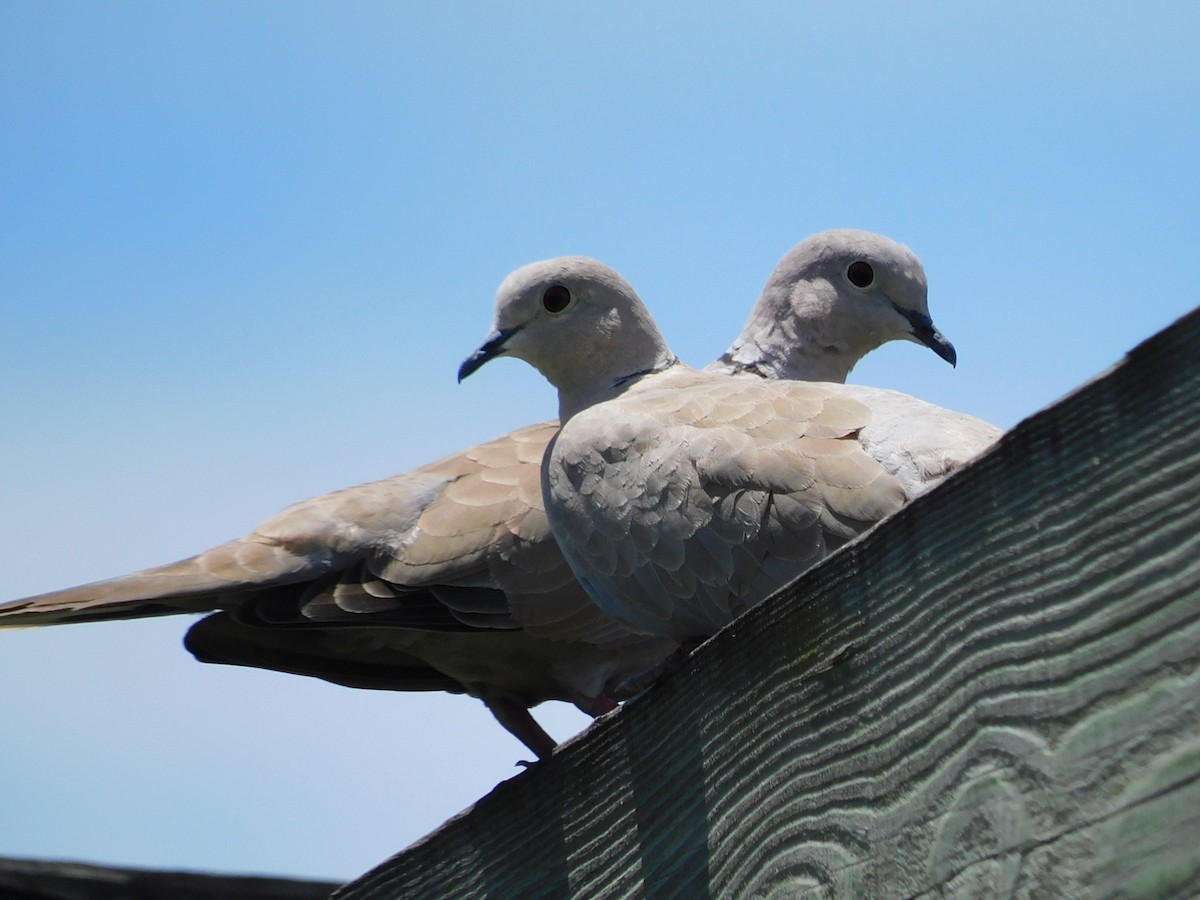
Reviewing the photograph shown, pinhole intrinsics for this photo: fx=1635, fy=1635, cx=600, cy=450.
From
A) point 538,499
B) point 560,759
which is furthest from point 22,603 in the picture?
point 560,759

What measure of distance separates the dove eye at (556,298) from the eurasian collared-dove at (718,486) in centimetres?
51

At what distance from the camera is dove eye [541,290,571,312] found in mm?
3594

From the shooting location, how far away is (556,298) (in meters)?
3.60

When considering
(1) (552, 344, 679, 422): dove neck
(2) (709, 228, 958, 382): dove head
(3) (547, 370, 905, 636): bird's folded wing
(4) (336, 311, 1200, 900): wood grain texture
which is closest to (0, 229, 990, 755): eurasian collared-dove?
(2) (709, 228, 958, 382): dove head

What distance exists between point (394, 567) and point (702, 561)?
5.48ft

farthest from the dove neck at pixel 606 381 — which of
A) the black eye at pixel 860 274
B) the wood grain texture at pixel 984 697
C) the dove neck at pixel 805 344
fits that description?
the wood grain texture at pixel 984 697

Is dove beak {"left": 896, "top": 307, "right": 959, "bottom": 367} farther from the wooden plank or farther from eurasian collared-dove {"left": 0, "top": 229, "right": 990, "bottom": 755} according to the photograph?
the wooden plank

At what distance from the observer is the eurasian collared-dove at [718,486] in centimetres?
242

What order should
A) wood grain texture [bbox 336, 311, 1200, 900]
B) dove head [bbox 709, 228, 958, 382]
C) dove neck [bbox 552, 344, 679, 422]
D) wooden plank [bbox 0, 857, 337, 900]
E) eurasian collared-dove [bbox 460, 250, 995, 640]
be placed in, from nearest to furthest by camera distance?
1. wood grain texture [bbox 336, 311, 1200, 900]
2. eurasian collared-dove [bbox 460, 250, 995, 640]
3. wooden plank [bbox 0, 857, 337, 900]
4. dove neck [bbox 552, 344, 679, 422]
5. dove head [bbox 709, 228, 958, 382]

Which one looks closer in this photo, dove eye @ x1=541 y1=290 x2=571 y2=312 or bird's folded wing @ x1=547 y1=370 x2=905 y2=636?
bird's folded wing @ x1=547 y1=370 x2=905 y2=636

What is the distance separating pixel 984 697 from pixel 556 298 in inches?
91.5

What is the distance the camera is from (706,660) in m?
1.79

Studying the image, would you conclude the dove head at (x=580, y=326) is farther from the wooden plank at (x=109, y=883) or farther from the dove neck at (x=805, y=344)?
the wooden plank at (x=109, y=883)

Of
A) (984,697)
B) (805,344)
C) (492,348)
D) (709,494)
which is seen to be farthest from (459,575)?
(984,697)
